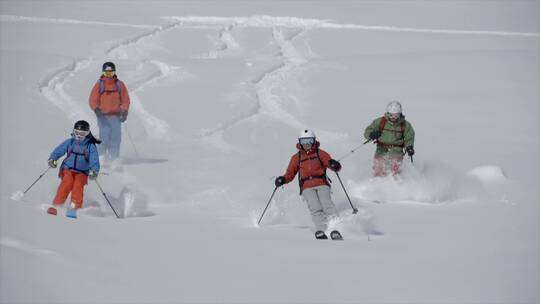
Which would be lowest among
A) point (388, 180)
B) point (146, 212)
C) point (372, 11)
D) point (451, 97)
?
point (146, 212)

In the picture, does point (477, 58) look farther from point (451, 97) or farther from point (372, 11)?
point (372, 11)

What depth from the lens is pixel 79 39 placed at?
A: 25.2 meters

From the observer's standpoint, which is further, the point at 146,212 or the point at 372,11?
the point at 372,11

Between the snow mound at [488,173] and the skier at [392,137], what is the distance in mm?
1392

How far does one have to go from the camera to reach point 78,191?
8625 millimetres

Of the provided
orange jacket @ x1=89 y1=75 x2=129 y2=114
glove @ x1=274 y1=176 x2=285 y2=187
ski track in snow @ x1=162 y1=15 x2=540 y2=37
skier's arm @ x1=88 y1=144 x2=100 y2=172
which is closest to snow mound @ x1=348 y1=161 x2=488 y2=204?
glove @ x1=274 y1=176 x2=285 y2=187

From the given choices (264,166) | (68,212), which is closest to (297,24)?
(264,166)

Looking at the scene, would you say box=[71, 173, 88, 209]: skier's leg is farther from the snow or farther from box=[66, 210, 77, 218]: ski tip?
box=[66, 210, 77, 218]: ski tip

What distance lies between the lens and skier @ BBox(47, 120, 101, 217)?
28.3 feet

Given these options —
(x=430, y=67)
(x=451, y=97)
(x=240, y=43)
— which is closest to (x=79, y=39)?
(x=240, y=43)

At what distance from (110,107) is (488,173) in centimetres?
614

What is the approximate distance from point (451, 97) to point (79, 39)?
45.5 feet

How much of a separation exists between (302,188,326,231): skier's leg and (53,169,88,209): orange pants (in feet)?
8.90

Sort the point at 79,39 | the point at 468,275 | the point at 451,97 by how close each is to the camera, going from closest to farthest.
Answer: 1. the point at 468,275
2. the point at 451,97
3. the point at 79,39
